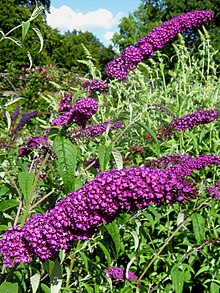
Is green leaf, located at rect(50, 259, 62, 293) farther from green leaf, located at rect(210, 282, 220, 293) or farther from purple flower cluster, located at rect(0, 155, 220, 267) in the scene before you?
green leaf, located at rect(210, 282, 220, 293)

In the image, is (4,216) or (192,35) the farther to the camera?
(192,35)

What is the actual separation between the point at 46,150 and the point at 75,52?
875 inches

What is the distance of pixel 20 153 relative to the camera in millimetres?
2088

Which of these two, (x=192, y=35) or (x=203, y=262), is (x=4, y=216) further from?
(x=192, y=35)

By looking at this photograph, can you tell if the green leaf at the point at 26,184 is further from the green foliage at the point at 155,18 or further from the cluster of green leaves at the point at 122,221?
the green foliage at the point at 155,18

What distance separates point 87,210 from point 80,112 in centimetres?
56

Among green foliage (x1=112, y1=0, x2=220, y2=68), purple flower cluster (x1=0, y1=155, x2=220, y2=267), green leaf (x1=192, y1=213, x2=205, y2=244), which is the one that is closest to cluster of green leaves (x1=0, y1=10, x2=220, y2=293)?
green leaf (x1=192, y1=213, x2=205, y2=244)

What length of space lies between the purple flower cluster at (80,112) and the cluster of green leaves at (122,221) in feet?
0.12

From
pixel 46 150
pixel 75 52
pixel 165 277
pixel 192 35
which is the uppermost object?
pixel 192 35

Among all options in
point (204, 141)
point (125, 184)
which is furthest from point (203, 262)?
point (125, 184)

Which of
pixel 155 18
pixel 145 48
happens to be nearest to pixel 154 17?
pixel 155 18

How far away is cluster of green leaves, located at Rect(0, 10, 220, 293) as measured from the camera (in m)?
1.60

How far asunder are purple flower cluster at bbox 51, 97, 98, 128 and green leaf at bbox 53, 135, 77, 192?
0.11 metres

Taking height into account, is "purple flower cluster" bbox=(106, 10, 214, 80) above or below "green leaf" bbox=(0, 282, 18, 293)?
above
